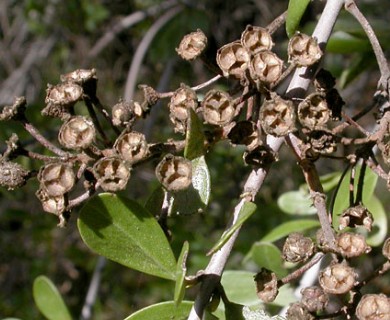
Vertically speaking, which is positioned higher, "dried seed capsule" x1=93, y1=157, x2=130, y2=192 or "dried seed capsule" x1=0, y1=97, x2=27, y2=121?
"dried seed capsule" x1=0, y1=97, x2=27, y2=121

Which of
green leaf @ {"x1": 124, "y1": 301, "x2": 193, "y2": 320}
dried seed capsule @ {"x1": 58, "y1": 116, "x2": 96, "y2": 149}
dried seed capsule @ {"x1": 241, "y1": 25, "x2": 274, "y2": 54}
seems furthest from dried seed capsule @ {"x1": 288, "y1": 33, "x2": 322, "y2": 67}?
green leaf @ {"x1": 124, "y1": 301, "x2": 193, "y2": 320}

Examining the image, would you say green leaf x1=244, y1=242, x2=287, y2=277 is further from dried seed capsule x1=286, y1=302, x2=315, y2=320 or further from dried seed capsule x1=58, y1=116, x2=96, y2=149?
dried seed capsule x1=58, y1=116, x2=96, y2=149

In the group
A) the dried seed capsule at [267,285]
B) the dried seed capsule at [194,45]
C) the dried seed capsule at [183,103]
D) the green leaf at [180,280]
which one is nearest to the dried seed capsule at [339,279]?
the dried seed capsule at [267,285]

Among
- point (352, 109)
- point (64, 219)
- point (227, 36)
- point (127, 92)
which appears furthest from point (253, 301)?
point (227, 36)

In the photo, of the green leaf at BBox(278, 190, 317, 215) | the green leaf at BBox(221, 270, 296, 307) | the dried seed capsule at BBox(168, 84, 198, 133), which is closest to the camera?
the dried seed capsule at BBox(168, 84, 198, 133)

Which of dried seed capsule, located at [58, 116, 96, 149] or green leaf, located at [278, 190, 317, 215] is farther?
green leaf, located at [278, 190, 317, 215]

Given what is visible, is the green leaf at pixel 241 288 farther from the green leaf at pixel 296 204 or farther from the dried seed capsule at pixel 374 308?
the dried seed capsule at pixel 374 308

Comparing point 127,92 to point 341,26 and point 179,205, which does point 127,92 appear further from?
point 179,205

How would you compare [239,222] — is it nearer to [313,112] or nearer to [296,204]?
[313,112]
